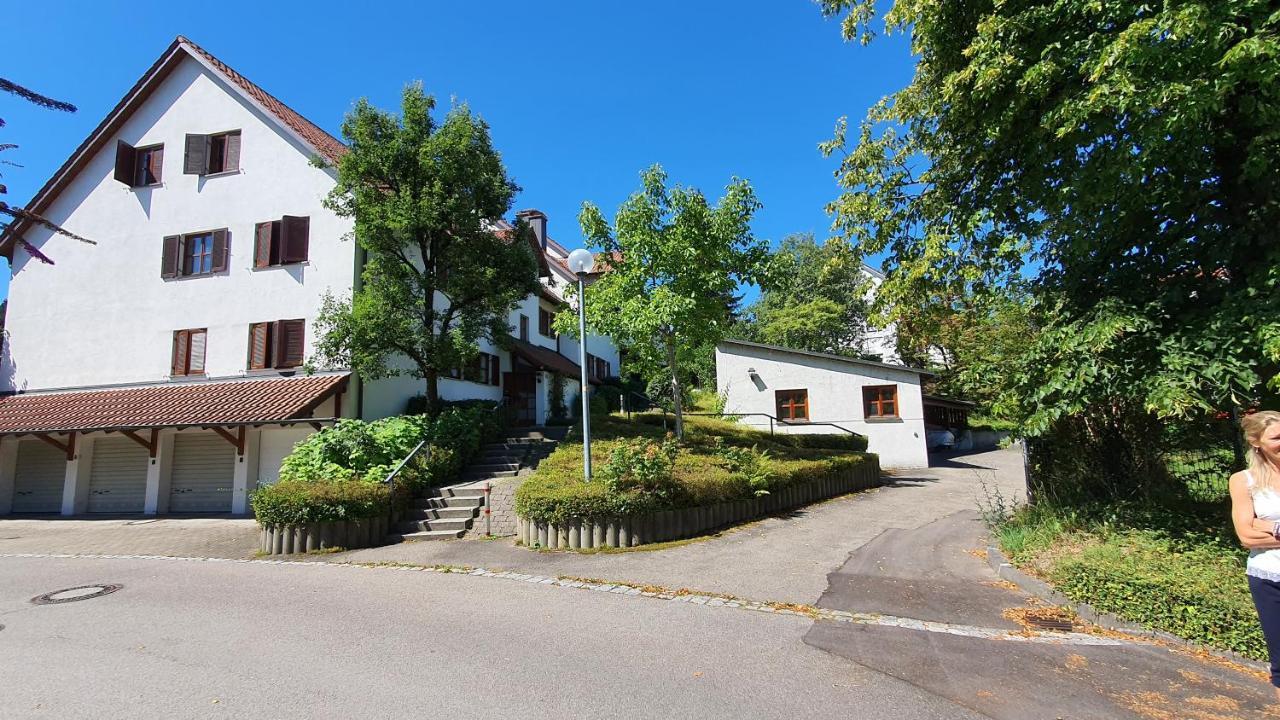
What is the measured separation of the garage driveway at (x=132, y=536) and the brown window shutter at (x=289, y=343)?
4.09 m

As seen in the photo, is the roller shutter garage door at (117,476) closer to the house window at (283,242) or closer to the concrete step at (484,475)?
the house window at (283,242)

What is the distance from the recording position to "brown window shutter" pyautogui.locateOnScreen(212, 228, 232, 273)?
1802cm

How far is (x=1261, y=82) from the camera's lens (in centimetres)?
564

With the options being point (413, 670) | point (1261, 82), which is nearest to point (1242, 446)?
point (1261, 82)

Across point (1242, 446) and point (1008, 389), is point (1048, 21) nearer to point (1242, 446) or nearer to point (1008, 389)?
point (1008, 389)

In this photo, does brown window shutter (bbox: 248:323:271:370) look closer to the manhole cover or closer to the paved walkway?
the paved walkway

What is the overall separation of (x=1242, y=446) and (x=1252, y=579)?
14.6 feet

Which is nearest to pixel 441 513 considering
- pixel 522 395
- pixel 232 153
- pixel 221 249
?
pixel 522 395

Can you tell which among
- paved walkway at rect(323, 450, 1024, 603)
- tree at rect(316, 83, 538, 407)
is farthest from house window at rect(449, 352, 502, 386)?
paved walkway at rect(323, 450, 1024, 603)

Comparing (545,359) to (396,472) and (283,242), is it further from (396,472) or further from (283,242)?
(396,472)

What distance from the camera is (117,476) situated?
1806cm

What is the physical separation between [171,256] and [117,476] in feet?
21.1

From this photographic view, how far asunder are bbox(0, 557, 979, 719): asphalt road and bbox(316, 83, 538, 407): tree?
7.54 meters

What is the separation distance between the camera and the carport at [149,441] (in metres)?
15.5
